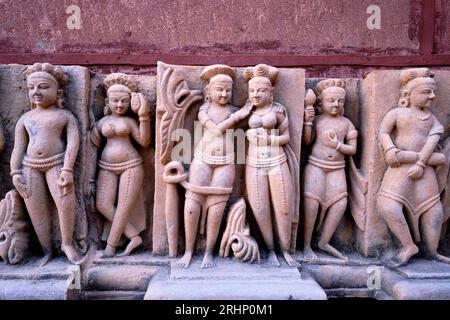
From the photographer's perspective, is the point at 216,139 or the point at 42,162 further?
the point at 216,139

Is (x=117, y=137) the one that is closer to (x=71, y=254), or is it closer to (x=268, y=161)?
(x=71, y=254)

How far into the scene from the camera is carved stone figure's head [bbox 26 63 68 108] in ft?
9.41

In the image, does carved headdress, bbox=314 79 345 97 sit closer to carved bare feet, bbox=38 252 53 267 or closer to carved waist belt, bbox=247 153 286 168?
carved waist belt, bbox=247 153 286 168

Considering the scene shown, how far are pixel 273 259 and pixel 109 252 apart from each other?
1.35m

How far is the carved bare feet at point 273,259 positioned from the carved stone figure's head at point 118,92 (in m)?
1.71

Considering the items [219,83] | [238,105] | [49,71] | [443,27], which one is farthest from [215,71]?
[443,27]

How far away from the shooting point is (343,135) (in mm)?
3139

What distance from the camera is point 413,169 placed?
9.67 ft

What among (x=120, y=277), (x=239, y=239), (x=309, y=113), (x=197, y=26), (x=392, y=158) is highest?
(x=197, y=26)

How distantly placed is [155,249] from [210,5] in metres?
3.45

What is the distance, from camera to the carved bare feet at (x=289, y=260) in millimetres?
2895

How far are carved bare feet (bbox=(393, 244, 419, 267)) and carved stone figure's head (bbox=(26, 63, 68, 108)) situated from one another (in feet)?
9.98

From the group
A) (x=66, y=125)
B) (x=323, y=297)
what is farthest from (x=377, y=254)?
(x=66, y=125)

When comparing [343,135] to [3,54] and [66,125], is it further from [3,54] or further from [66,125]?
[3,54]
